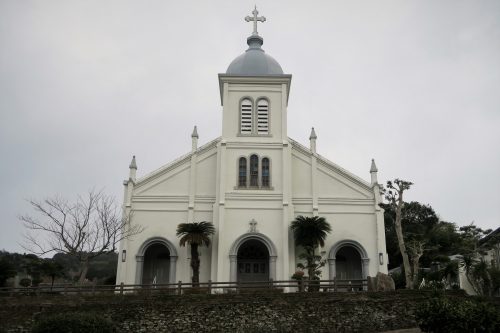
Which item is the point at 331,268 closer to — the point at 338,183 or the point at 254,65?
the point at 338,183

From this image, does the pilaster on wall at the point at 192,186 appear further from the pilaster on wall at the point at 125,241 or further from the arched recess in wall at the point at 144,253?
the pilaster on wall at the point at 125,241

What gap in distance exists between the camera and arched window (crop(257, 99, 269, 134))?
1388 inches

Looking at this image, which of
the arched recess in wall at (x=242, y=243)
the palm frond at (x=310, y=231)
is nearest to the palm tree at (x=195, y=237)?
the arched recess in wall at (x=242, y=243)

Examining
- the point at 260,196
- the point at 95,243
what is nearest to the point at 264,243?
the point at 260,196

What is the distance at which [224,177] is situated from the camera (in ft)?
110

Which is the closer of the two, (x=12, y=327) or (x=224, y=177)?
(x=12, y=327)

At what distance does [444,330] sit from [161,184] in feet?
68.4

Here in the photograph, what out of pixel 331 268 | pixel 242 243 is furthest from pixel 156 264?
pixel 331 268

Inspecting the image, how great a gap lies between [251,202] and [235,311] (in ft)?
35.0

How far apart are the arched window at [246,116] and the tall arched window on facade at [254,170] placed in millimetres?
2046

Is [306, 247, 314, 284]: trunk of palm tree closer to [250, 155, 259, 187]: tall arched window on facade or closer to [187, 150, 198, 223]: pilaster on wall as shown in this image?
[250, 155, 259, 187]: tall arched window on facade

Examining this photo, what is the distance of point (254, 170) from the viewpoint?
3419 centimetres

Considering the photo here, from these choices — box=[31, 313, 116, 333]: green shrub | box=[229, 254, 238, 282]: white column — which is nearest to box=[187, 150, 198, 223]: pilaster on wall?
box=[229, 254, 238, 282]: white column

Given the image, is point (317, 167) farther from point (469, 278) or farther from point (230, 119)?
point (469, 278)
